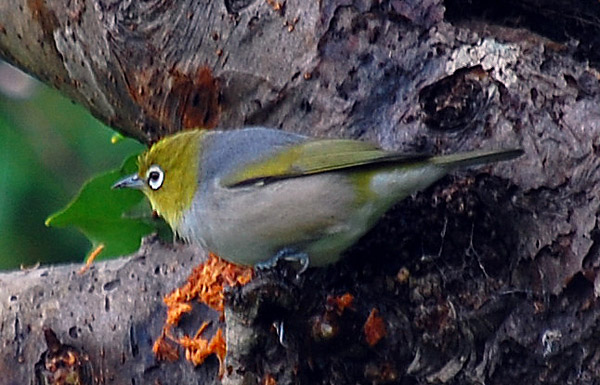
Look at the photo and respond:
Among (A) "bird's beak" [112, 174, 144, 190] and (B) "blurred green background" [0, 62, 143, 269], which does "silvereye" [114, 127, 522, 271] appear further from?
(B) "blurred green background" [0, 62, 143, 269]

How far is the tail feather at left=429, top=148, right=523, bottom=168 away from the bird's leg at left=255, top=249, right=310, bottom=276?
520mm

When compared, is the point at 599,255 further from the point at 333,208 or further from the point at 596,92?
the point at 333,208

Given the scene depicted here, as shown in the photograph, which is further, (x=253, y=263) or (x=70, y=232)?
(x=70, y=232)

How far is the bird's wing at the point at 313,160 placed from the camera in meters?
3.33

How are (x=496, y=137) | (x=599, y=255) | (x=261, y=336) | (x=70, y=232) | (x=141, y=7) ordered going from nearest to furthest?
(x=261, y=336) < (x=599, y=255) < (x=496, y=137) < (x=141, y=7) < (x=70, y=232)

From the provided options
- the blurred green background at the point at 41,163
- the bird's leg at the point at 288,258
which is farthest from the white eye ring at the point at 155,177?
the blurred green background at the point at 41,163

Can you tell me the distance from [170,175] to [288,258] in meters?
0.77

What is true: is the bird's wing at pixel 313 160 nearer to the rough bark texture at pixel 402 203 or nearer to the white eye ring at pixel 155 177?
the rough bark texture at pixel 402 203

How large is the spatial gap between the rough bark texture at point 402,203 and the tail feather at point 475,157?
0.14m

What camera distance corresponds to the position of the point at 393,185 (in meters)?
3.36

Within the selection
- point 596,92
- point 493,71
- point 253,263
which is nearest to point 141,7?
point 253,263

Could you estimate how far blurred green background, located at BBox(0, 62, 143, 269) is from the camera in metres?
5.23

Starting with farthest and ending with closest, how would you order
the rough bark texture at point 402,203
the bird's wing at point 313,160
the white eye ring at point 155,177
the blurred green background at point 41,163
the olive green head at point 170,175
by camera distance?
the blurred green background at point 41,163 → the white eye ring at point 155,177 → the olive green head at point 170,175 → the bird's wing at point 313,160 → the rough bark texture at point 402,203

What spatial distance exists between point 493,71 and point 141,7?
1.32 m
